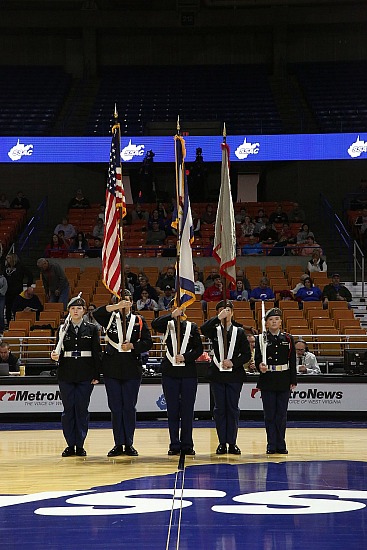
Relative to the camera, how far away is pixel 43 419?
1584 cm

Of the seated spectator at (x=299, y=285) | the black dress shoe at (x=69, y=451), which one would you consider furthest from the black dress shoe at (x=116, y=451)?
the seated spectator at (x=299, y=285)

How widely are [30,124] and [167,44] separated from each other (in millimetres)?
6527

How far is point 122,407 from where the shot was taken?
1134cm

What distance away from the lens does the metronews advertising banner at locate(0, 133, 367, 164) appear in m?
25.9

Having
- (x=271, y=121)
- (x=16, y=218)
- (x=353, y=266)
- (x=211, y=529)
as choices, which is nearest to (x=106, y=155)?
(x=16, y=218)

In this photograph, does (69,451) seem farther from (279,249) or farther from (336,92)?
(336,92)

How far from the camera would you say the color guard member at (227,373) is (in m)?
11.4

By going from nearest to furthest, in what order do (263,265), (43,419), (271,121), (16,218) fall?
(43,419)
(263,265)
(16,218)
(271,121)

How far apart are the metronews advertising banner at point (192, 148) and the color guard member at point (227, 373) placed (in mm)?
14869

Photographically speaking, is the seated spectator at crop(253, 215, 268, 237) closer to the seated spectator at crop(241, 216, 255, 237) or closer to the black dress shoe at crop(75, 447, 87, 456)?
Result: the seated spectator at crop(241, 216, 255, 237)

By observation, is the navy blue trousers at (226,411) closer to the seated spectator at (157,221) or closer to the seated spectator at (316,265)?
the seated spectator at (316,265)

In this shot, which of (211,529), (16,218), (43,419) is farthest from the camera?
(16,218)

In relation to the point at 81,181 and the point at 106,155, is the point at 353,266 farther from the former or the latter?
the point at 81,181

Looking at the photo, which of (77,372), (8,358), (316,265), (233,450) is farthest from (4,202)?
(233,450)
